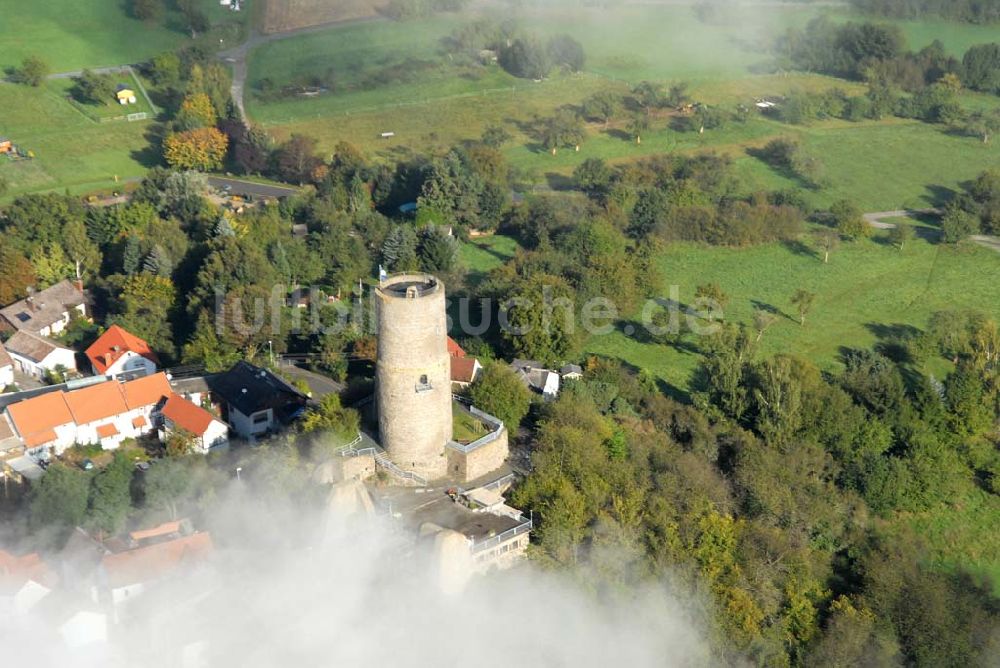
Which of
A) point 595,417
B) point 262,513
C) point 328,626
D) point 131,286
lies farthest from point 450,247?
point 328,626

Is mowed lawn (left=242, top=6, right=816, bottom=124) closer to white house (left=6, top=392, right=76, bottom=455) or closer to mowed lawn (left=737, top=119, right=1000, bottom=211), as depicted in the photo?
mowed lawn (left=737, top=119, right=1000, bottom=211)

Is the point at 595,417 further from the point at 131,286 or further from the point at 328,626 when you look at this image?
the point at 131,286

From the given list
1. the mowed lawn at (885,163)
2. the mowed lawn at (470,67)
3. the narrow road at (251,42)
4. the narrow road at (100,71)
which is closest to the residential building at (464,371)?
the mowed lawn at (885,163)

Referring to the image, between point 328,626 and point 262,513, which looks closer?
point 328,626

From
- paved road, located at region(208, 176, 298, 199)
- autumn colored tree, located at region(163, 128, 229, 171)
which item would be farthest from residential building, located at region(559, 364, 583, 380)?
autumn colored tree, located at region(163, 128, 229, 171)

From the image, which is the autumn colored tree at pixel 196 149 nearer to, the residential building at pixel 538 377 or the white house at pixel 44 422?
the residential building at pixel 538 377

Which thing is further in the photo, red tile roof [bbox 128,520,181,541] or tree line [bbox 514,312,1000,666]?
tree line [bbox 514,312,1000,666]

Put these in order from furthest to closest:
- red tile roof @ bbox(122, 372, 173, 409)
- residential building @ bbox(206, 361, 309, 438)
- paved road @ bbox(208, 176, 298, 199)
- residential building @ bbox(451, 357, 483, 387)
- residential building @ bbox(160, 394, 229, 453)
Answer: paved road @ bbox(208, 176, 298, 199)
residential building @ bbox(451, 357, 483, 387)
red tile roof @ bbox(122, 372, 173, 409)
residential building @ bbox(206, 361, 309, 438)
residential building @ bbox(160, 394, 229, 453)

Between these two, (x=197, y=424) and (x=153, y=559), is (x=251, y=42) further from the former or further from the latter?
(x=153, y=559)
